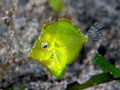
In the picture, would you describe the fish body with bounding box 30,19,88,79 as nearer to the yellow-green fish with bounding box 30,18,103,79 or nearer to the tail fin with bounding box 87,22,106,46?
the yellow-green fish with bounding box 30,18,103,79

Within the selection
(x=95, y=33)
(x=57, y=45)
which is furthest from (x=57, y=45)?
(x=95, y=33)

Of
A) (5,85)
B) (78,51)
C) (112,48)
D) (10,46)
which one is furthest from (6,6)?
(112,48)

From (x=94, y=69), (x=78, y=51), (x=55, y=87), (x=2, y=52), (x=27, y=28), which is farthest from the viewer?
(x=27, y=28)

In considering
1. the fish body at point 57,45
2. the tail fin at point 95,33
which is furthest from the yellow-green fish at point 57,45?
the tail fin at point 95,33

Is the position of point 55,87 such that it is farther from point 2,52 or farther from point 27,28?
point 27,28

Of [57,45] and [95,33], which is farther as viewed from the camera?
[95,33]

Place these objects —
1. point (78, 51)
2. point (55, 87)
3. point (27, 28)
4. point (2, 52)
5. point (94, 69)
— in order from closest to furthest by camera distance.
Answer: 1. point (78, 51)
2. point (55, 87)
3. point (2, 52)
4. point (94, 69)
5. point (27, 28)

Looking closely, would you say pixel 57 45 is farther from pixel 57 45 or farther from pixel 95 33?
pixel 95 33

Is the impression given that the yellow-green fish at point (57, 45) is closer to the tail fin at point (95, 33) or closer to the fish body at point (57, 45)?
the fish body at point (57, 45)

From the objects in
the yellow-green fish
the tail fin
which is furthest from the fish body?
the tail fin
